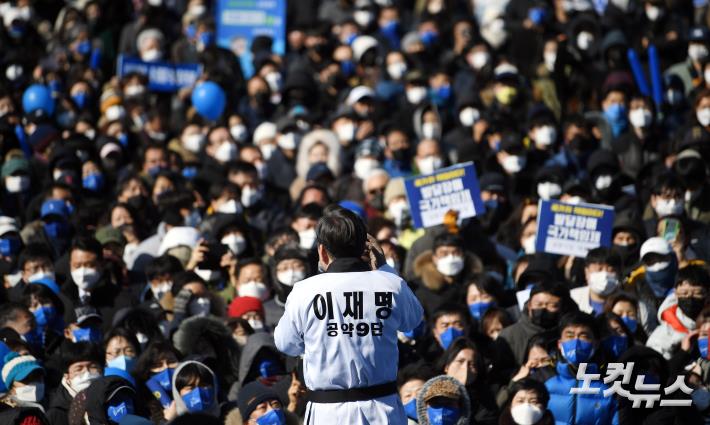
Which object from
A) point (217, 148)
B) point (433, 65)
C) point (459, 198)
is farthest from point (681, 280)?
point (433, 65)

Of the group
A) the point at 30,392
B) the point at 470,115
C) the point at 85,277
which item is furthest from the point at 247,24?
the point at 30,392

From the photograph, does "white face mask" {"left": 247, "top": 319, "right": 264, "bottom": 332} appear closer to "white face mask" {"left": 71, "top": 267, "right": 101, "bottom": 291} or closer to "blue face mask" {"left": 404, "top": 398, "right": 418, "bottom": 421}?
"white face mask" {"left": 71, "top": 267, "right": 101, "bottom": 291}

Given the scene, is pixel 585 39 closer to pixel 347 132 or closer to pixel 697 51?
pixel 697 51

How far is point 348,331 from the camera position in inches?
321

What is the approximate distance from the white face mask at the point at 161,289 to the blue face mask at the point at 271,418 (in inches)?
107

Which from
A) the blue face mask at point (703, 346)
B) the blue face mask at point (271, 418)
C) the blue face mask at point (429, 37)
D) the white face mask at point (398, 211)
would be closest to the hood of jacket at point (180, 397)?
the blue face mask at point (271, 418)

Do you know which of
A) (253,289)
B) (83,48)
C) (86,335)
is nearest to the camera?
(86,335)

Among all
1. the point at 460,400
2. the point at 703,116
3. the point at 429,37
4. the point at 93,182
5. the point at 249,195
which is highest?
the point at 429,37

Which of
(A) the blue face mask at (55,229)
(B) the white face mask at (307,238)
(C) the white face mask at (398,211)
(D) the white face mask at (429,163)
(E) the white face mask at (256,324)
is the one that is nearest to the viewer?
(E) the white face mask at (256,324)

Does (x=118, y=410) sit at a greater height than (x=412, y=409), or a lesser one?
greater

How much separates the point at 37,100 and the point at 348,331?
34.5 feet

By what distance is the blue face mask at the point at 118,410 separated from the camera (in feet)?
34.2

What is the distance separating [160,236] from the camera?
1447cm

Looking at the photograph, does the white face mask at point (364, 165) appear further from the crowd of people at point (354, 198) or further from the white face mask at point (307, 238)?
the white face mask at point (307, 238)
